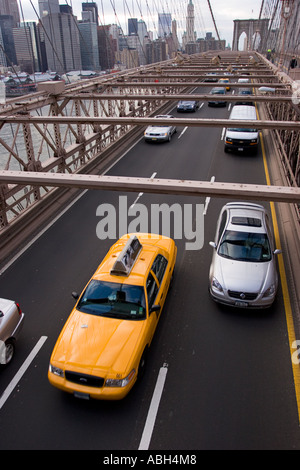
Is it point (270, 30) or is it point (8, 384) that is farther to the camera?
point (270, 30)

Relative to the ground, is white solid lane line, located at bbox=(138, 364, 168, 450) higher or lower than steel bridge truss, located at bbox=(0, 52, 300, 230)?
lower

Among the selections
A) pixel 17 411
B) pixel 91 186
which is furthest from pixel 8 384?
pixel 91 186

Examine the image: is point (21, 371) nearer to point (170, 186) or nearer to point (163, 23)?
point (170, 186)

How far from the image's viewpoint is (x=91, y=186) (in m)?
7.55

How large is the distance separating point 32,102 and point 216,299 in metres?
9.59

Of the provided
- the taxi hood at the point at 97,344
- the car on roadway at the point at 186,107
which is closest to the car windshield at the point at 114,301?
the taxi hood at the point at 97,344

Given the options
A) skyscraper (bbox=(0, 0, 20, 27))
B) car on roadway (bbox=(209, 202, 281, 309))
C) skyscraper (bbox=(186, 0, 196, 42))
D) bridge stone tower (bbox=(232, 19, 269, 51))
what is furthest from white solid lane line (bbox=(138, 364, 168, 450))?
bridge stone tower (bbox=(232, 19, 269, 51))

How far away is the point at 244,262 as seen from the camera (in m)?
8.77

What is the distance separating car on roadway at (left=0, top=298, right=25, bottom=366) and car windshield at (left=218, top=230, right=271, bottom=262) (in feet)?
16.5

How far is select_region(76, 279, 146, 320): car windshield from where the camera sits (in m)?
7.09

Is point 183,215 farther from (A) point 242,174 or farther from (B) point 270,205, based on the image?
(A) point 242,174

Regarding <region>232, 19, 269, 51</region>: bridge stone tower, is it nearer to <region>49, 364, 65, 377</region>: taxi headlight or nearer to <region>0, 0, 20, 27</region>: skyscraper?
<region>0, 0, 20, 27</region>: skyscraper

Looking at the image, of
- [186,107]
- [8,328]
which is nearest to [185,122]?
[8,328]

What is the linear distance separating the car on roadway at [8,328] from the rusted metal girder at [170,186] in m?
2.68
